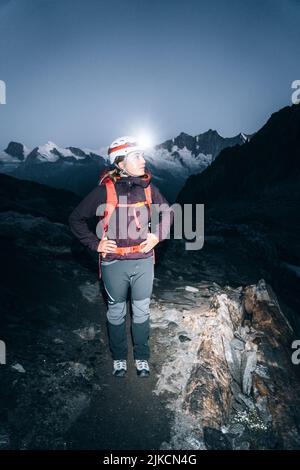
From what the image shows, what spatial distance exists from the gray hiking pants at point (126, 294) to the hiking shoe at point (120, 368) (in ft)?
0.22

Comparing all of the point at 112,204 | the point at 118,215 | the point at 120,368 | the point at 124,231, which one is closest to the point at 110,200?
the point at 112,204

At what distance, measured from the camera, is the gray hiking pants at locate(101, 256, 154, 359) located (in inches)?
162

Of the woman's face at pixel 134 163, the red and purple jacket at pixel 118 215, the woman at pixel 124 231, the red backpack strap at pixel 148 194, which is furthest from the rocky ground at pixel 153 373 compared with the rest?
the woman's face at pixel 134 163

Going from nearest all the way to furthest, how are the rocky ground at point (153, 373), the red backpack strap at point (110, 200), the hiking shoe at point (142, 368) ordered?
the rocky ground at point (153, 373)
the red backpack strap at point (110, 200)
the hiking shoe at point (142, 368)

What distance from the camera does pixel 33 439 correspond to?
336cm

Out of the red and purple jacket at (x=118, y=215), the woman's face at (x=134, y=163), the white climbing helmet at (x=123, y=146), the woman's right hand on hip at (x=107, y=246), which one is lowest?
the woman's right hand on hip at (x=107, y=246)

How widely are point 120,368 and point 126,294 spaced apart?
44.5 inches

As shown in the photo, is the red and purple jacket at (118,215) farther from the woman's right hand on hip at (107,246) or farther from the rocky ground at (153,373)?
the rocky ground at (153,373)

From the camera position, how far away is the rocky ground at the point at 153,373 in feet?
11.9

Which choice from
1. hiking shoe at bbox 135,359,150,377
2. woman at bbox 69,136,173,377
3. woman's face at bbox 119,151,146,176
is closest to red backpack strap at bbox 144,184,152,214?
Answer: woman at bbox 69,136,173,377

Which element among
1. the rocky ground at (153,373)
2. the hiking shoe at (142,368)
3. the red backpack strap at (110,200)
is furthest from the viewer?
the hiking shoe at (142,368)

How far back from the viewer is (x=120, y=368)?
4492mm
